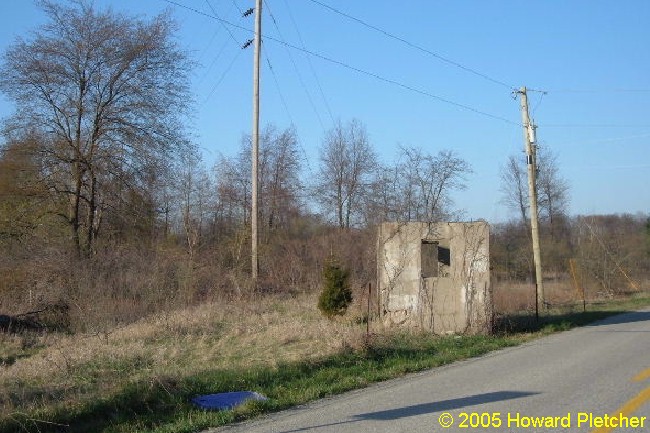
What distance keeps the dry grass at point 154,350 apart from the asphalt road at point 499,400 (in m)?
2.71

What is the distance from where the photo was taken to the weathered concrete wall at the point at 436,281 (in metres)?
17.7

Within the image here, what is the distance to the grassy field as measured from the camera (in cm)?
874

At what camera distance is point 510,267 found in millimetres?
42562

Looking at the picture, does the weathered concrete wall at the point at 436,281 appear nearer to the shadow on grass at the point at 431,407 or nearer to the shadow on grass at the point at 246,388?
the shadow on grass at the point at 246,388

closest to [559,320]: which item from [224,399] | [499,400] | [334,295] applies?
[334,295]

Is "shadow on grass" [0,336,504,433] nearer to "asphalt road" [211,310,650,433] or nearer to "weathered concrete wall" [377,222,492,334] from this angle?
"asphalt road" [211,310,650,433]

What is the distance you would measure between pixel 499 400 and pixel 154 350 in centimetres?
837

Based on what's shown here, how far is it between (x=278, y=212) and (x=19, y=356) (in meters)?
30.5

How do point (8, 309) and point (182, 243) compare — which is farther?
point (182, 243)

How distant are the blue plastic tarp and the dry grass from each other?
0.86 metres

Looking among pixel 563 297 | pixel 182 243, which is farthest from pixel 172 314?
pixel 563 297

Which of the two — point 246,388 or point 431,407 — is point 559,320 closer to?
point 246,388

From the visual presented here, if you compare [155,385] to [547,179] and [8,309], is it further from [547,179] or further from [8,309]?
[547,179]

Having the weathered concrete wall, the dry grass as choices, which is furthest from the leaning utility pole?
the dry grass
